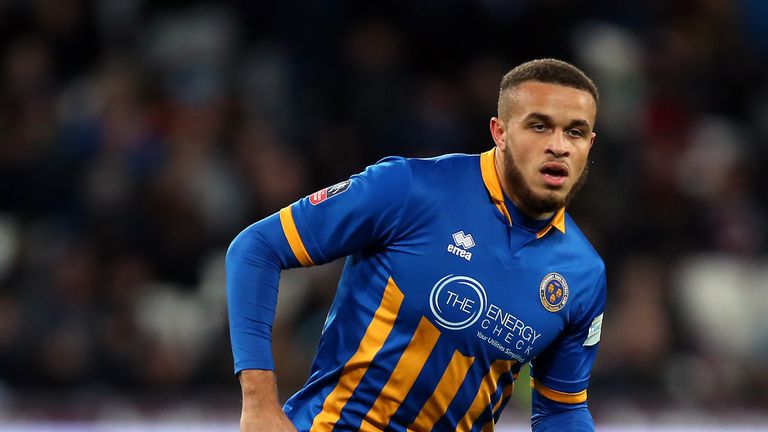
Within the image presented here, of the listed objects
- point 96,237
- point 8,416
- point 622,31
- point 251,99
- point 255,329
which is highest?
point 622,31

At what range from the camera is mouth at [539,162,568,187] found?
387 cm

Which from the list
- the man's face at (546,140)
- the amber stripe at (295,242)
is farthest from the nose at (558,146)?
the amber stripe at (295,242)

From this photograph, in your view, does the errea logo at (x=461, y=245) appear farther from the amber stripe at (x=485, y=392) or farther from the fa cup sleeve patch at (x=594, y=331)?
the fa cup sleeve patch at (x=594, y=331)

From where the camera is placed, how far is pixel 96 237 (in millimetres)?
8039

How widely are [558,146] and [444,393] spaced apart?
814 mm

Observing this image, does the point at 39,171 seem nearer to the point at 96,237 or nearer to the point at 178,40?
the point at 96,237

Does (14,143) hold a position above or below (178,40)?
below

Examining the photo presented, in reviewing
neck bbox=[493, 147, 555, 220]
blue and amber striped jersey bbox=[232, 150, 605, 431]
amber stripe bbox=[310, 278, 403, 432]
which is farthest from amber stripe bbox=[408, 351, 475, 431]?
neck bbox=[493, 147, 555, 220]

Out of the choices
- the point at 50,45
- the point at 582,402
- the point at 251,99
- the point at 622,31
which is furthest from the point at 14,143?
the point at 582,402

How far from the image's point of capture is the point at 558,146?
12.6 feet

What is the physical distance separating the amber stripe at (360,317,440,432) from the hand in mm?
353

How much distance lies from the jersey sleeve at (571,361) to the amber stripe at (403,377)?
493mm

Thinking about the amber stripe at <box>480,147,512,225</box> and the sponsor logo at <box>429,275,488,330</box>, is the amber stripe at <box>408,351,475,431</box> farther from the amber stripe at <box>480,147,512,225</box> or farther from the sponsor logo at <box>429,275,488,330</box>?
the amber stripe at <box>480,147,512,225</box>

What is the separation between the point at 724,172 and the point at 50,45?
482cm
